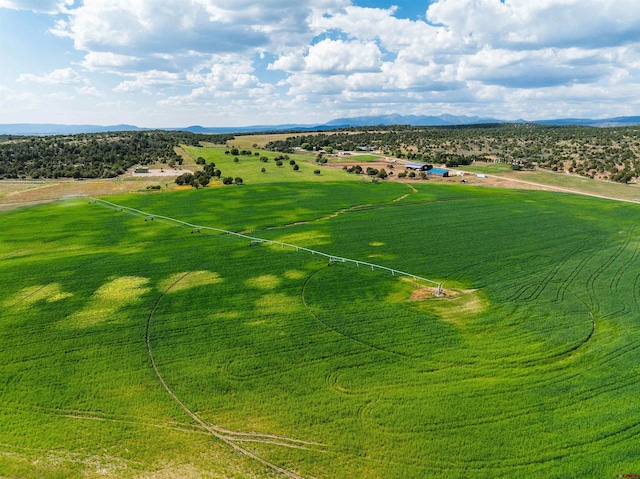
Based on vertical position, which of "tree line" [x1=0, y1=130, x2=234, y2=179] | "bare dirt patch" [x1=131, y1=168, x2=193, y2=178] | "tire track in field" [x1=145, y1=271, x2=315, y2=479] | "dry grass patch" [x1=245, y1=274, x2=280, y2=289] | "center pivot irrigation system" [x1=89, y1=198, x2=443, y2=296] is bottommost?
"tire track in field" [x1=145, y1=271, x2=315, y2=479]

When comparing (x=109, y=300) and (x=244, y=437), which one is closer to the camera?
(x=244, y=437)

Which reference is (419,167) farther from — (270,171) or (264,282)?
(264,282)

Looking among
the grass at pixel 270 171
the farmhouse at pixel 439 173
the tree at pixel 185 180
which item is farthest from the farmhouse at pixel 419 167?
the tree at pixel 185 180

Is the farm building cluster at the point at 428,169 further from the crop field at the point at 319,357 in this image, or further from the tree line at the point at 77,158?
the tree line at the point at 77,158

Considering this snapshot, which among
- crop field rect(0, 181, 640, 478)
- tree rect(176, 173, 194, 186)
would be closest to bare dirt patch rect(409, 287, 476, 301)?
crop field rect(0, 181, 640, 478)

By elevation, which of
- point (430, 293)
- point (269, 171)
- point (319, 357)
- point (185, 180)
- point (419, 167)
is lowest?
point (319, 357)

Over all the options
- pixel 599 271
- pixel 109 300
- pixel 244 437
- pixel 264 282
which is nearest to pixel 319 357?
pixel 244 437

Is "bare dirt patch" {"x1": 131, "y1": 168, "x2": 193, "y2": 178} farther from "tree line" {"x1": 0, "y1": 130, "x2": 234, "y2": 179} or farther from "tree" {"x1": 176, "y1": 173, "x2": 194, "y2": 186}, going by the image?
"tree" {"x1": 176, "y1": 173, "x2": 194, "y2": 186}

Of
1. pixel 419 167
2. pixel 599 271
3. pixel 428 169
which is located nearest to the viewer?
pixel 599 271

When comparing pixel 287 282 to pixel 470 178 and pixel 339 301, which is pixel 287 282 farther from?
pixel 470 178
